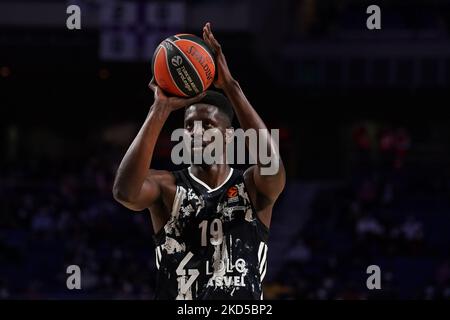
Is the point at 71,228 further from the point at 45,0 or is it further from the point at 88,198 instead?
the point at 45,0

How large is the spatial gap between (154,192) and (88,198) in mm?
14294

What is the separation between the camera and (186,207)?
12.6 ft

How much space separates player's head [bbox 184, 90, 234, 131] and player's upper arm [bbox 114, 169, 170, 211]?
0.27m

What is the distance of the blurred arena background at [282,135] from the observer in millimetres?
15336

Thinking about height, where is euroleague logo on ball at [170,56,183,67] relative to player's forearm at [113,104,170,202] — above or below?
above

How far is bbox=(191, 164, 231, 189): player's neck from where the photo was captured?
12.9 feet

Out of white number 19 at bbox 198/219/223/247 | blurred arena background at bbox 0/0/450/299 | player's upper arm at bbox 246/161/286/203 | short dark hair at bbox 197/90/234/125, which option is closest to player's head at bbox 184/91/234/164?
short dark hair at bbox 197/90/234/125

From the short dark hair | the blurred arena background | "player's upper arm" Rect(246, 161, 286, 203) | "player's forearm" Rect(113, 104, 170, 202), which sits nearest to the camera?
"player's forearm" Rect(113, 104, 170, 202)

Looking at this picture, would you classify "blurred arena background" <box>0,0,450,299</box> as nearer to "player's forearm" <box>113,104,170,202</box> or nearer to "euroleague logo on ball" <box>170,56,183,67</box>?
"euroleague logo on ball" <box>170,56,183,67</box>

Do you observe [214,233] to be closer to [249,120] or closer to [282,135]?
[249,120]

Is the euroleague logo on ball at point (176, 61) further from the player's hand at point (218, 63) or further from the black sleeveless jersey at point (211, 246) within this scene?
the black sleeveless jersey at point (211, 246)

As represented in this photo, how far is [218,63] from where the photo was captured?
3.86 metres

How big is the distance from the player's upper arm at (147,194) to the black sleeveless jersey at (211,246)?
0.32 ft

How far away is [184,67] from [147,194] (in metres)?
0.58
